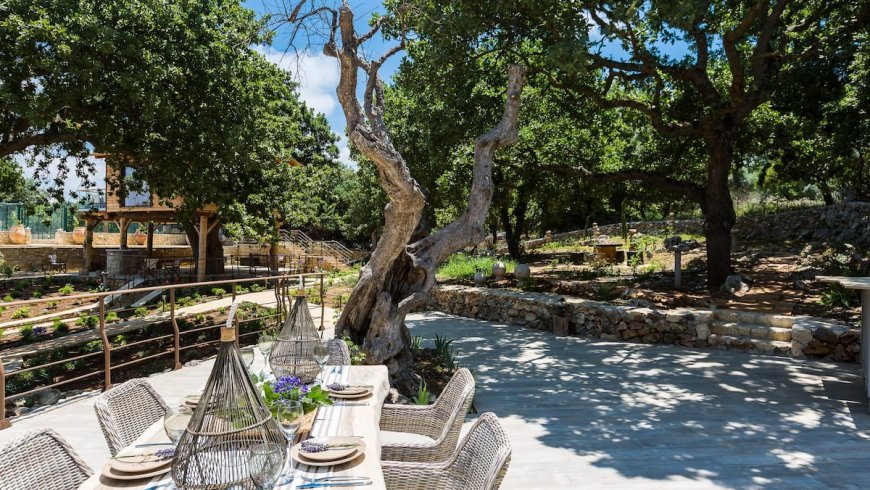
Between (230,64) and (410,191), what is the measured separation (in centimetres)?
617

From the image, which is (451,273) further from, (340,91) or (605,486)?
(605,486)

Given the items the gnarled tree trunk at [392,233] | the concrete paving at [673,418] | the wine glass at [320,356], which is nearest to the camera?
the wine glass at [320,356]

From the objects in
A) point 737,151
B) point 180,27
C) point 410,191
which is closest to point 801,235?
point 737,151

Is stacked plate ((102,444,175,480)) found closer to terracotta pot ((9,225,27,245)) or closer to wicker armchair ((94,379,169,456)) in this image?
wicker armchair ((94,379,169,456))

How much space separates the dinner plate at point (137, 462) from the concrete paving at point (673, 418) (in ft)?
7.94

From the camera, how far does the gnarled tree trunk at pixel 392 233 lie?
5.72 metres

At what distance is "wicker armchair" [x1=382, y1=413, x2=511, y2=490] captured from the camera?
213cm

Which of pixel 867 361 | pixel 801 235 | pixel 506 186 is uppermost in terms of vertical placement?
pixel 506 186

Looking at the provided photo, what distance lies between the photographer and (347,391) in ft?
10.4

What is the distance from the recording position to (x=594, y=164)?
12.6m

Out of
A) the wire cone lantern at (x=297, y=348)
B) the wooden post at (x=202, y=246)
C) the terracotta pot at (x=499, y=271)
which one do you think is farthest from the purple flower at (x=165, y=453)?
the wooden post at (x=202, y=246)

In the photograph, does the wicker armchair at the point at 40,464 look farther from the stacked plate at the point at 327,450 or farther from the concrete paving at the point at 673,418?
the concrete paving at the point at 673,418

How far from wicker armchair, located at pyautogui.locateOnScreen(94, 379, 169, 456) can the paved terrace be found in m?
1.19

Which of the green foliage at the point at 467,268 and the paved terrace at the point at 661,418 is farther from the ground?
the green foliage at the point at 467,268
